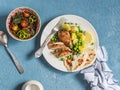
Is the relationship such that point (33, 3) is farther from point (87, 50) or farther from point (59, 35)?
point (87, 50)

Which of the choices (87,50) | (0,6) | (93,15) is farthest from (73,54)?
(0,6)

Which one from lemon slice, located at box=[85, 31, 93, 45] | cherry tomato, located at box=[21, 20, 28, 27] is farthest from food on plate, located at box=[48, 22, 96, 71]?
cherry tomato, located at box=[21, 20, 28, 27]

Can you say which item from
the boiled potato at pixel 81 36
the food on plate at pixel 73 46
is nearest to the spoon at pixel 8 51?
the food on plate at pixel 73 46

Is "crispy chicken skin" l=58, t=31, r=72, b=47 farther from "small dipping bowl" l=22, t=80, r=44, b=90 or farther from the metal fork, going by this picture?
"small dipping bowl" l=22, t=80, r=44, b=90

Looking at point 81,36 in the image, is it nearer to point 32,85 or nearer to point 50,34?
point 50,34

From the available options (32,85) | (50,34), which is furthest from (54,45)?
(32,85)

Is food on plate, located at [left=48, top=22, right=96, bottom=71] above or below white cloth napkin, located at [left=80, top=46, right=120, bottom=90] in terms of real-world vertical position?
above
